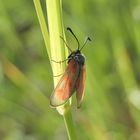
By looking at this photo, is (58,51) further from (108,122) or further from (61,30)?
(108,122)

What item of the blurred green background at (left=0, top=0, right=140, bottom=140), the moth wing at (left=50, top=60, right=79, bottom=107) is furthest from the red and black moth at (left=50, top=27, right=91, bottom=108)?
the blurred green background at (left=0, top=0, right=140, bottom=140)

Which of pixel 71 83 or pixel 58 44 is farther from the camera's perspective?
pixel 71 83

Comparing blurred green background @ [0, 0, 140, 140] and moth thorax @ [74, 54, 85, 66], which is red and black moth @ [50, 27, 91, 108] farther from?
blurred green background @ [0, 0, 140, 140]

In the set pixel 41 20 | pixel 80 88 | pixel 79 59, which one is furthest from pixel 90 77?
pixel 41 20

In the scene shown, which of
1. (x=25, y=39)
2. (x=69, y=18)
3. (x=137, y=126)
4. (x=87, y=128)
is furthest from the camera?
(x=25, y=39)

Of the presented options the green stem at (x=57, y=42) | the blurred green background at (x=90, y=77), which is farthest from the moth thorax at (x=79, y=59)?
the blurred green background at (x=90, y=77)

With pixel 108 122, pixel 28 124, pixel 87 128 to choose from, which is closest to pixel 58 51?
pixel 87 128

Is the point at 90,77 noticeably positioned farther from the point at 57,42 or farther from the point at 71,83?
the point at 57,42
